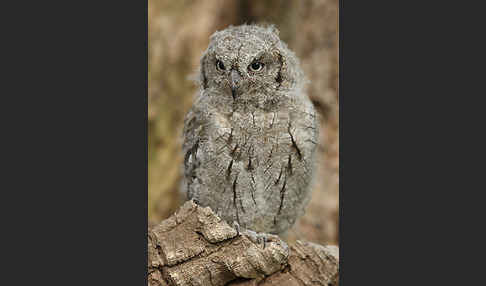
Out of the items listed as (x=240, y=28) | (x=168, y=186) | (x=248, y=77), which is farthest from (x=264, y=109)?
(x=168, y=186)

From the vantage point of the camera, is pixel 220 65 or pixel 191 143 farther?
pixel 191 143

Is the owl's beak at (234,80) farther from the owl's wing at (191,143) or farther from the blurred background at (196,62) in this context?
the blurred background at (196,62)

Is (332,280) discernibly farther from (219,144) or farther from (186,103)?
(186,103)

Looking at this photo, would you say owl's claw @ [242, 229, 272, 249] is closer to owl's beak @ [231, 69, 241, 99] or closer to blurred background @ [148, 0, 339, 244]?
owl's beak @ [231, 69, 241, 99]

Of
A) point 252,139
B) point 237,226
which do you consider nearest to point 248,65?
point 252,139

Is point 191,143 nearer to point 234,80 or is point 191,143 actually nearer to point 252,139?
point 252,139
